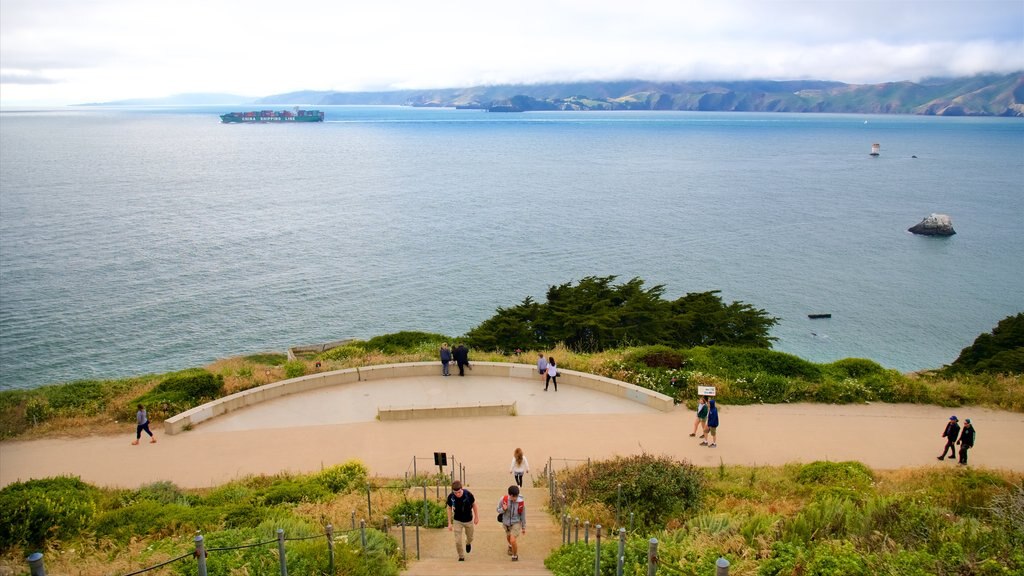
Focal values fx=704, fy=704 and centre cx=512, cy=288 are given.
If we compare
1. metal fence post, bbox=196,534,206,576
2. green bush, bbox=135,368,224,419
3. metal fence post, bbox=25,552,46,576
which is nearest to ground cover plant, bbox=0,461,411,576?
metal fence post, bbox=196,534,206,576

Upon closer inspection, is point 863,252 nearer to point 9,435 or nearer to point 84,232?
point 9,435

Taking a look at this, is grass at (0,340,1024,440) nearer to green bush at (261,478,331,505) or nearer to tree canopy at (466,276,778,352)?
tree canopy at (466,276,778,352)

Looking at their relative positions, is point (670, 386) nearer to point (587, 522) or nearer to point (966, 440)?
point (966, 440)

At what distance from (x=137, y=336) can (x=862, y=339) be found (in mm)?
41635

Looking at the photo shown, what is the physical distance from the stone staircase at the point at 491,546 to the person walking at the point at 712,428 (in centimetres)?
401

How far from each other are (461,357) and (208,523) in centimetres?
964

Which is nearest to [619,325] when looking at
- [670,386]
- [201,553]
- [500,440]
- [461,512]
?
[670,386]

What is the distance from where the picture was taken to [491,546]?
9.84 metres

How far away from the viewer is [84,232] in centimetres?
6338

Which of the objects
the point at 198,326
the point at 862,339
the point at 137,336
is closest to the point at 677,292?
the point at 862,339

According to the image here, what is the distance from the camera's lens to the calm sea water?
41.3 metres

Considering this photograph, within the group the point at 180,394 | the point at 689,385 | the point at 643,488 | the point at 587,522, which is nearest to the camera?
the point at 587,522

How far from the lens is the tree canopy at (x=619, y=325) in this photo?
86.9ft

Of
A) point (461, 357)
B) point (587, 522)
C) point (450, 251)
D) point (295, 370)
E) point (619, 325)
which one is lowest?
point (450, 251)
